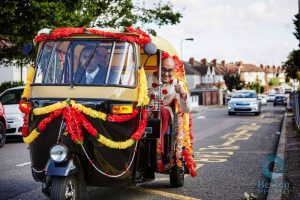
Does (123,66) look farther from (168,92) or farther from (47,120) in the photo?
(168,92)

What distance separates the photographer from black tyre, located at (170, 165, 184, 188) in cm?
813

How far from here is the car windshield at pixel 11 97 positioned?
54.9ft

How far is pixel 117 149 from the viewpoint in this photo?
6.15 m

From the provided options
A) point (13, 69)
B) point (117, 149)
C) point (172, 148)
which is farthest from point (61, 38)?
point (13, 69)

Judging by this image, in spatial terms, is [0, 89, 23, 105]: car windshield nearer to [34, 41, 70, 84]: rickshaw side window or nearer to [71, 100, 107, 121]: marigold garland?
[34, 41, 70, 84]: rickshaw side window

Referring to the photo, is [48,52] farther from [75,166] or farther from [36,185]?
[36,185]

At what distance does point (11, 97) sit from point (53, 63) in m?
10.8

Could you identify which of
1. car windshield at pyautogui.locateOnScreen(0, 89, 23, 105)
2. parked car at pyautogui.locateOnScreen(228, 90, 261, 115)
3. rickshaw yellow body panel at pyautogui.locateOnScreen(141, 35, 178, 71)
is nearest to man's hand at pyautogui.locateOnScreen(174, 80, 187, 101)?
rickshaw yellow body panel at pyautogui.locateOnScreen(141, 35, 178, 71)

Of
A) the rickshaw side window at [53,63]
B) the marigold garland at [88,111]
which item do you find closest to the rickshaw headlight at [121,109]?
the marigold garland at [88,111]

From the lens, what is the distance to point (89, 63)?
21.2ft

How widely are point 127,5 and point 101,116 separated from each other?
103 ft

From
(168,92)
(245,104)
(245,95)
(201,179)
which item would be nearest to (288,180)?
(201,179)

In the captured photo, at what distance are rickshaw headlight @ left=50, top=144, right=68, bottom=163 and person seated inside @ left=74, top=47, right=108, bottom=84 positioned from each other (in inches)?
41.6

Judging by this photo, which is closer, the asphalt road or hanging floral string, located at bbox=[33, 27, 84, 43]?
hanging floral string, located at bbox=[33, 27, 84, 43]
